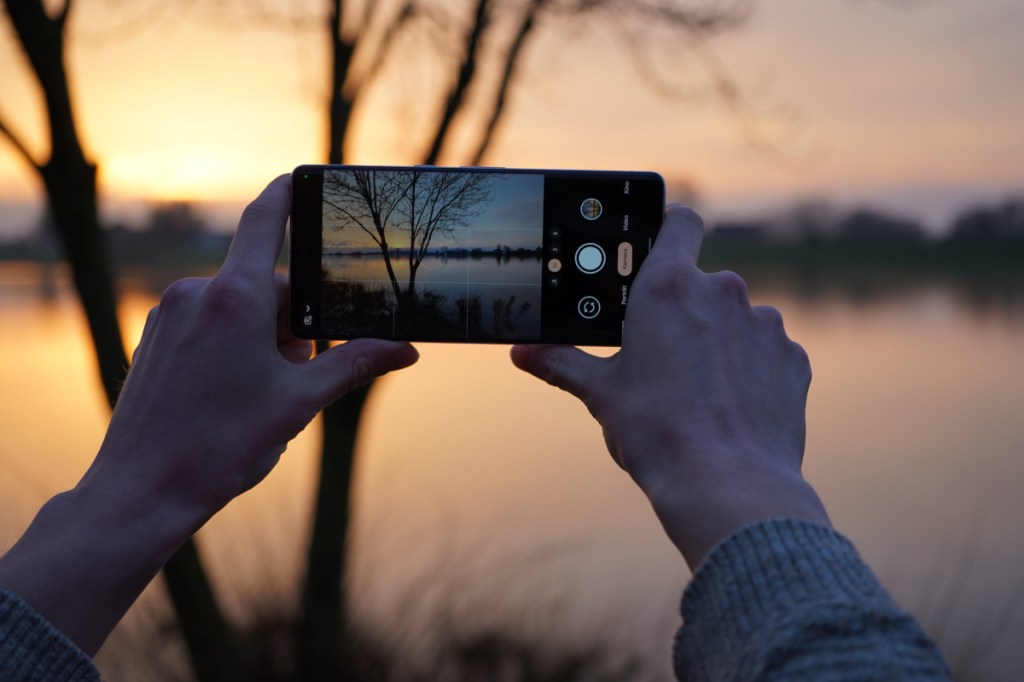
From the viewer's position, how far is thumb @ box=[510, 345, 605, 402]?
2.91 ft

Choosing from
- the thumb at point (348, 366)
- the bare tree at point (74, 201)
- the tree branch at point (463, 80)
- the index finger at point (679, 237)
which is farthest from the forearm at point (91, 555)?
the tree branch at point (463, 80)

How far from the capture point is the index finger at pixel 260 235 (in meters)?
0.87

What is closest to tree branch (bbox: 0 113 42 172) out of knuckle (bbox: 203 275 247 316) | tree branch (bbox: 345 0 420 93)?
tree branch (bbox: 345 0 420 93)

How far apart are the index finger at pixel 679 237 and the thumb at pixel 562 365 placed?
137mm

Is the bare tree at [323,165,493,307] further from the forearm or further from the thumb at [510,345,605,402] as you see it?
the forearm

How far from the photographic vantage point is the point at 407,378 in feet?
13.8

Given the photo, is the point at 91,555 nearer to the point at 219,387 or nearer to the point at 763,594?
the point at 219,387

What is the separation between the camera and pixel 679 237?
92cm

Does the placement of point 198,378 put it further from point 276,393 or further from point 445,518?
point 445,518

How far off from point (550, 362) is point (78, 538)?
52cm

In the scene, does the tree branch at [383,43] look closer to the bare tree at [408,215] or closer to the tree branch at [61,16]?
the tree branch at [61,16]

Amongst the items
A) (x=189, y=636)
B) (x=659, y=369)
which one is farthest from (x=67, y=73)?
(x=659, y=369)

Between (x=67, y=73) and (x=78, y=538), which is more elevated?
(x=67, y=73)

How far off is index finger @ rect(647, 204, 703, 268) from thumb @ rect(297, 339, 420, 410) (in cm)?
32
